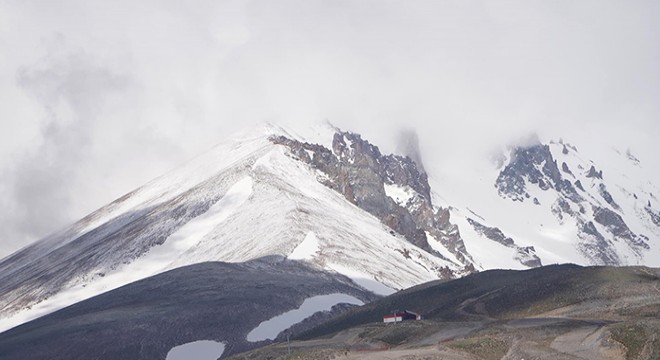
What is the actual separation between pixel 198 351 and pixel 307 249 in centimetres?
5049

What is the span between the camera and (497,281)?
136m

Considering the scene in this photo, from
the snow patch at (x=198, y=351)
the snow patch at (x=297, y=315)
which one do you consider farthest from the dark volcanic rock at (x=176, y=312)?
the snow patch at (x=297, y=315)

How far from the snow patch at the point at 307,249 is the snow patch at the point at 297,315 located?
20.2 metres

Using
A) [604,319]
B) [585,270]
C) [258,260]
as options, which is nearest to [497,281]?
[585,270]

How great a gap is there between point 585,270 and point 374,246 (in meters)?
74.2

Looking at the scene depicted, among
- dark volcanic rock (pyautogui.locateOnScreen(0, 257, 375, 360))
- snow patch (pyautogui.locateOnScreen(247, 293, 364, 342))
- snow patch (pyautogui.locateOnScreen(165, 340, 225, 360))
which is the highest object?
dark volcanic rock (pyautogui.locateOnScreen(0, 257, 375, 360))

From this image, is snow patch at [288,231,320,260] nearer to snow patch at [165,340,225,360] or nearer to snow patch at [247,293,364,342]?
snow patch at [247,293,364,342]

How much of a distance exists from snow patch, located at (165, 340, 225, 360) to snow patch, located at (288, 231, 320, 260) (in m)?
42.3

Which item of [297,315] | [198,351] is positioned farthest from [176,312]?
[297,315]

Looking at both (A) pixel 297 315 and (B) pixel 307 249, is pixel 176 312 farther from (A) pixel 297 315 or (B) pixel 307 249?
(B) pixel 307 249

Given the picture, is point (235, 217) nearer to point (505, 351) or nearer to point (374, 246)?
point (374, 246)

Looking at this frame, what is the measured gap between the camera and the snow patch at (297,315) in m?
133

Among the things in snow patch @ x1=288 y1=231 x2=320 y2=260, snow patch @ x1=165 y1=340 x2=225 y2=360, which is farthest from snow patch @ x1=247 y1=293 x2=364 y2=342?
snow patch @ x1=288 y1=231 x2=320 y2=260

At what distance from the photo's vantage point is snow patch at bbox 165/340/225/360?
128 m
